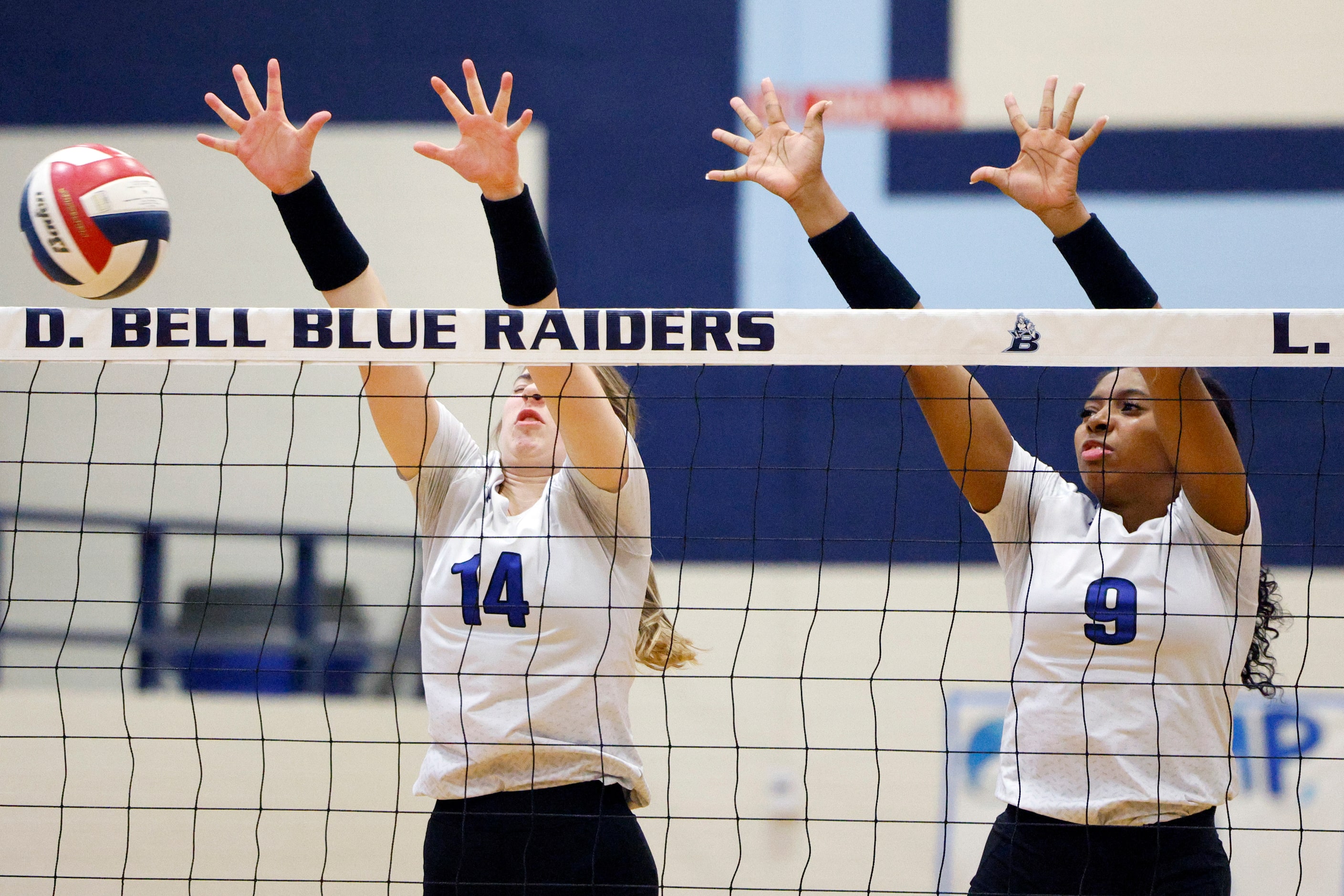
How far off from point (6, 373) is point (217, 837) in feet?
6.42

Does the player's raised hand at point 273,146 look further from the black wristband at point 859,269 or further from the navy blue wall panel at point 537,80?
the navy blue wall panel at point 537,80

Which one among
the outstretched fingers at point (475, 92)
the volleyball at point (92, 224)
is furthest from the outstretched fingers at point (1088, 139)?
the volleyball at point (92, 224)

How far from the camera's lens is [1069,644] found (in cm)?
227

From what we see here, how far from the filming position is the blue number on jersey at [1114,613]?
88.7 inches

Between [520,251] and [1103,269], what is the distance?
112 cm

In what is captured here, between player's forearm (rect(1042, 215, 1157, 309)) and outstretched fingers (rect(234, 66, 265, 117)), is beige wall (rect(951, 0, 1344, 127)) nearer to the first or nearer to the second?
player's forearm (rect(1042, 215, 1157, 309))

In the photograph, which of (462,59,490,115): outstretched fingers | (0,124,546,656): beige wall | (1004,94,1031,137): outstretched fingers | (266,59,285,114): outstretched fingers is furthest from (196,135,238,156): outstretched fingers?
(0,124,546,656): beige wall

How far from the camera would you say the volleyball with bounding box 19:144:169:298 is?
2.47m

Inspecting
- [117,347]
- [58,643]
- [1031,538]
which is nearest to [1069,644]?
[1031,538]

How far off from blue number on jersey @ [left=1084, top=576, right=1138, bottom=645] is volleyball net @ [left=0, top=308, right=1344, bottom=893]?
1.90m

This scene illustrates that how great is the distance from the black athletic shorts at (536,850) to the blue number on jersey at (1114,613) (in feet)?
3.24

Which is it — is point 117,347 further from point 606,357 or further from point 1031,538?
point 1031,538

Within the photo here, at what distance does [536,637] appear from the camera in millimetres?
2291

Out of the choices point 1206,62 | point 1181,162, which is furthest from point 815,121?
point 1206,62
